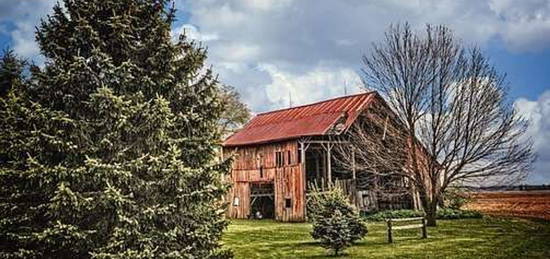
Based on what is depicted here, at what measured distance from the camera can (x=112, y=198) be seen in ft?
34.3

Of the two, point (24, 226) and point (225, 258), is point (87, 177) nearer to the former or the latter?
point (24, 226)

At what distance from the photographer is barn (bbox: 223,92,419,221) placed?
3328 cm

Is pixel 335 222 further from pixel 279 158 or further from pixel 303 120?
pixel 303 120

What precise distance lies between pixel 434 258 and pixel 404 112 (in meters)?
11.8

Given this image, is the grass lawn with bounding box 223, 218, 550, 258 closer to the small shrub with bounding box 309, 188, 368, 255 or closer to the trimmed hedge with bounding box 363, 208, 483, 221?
the small shrub with bounding box 309, 188, 368, 255

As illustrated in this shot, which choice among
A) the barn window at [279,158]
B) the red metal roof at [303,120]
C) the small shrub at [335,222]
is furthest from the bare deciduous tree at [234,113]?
the small shrub at [335,222]

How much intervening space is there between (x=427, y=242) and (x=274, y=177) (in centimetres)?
1630

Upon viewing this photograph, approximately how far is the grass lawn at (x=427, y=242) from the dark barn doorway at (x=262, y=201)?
33.7ft

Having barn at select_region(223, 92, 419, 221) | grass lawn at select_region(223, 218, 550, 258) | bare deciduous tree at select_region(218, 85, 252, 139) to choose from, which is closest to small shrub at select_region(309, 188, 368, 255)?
grass lawn at select_region(223, 218, 550, 258)

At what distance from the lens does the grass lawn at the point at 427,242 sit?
17312 mm

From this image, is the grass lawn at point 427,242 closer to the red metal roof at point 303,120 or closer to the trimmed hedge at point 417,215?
the trimmed hedge at point 417,215

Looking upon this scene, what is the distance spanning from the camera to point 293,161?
34000 millimetres

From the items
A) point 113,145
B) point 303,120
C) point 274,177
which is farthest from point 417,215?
point 113,145

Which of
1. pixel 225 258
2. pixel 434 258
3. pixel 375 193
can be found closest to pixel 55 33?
pixel 225 258
